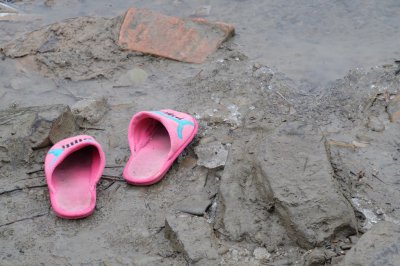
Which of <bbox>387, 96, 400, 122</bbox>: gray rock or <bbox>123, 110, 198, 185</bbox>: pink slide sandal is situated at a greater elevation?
<bbox>387, 96, 400, 122</bbox>: gray rock

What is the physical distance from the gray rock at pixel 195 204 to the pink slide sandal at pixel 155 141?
0.19 metres

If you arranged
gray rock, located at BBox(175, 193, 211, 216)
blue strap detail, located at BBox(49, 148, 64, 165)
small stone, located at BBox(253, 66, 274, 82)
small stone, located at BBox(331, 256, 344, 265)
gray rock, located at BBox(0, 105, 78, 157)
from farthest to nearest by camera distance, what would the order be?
small stone, located at BBox(253, 66, 274, 82) < gray rock, located at BBox(0, 105, 78, 157) < blue strap detail, located at BBox(49, 148, 64, 165) < gray rock, located at BBox(175, 193, 211, 216) < small stone, located at BBox(331, 256, 344, 265)

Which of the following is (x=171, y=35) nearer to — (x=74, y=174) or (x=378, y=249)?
(x=74, y=174)

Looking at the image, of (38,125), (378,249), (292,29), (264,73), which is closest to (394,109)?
(264,73)

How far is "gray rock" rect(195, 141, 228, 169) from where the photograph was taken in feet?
8.29

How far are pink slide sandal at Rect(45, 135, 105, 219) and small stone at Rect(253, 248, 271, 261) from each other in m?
0.71

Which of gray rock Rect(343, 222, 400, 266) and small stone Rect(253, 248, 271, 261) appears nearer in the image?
gray rock Rect(343, 222, 400, 266)

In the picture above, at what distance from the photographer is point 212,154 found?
2.57 metres

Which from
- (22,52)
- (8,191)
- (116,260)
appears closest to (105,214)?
(116,260)

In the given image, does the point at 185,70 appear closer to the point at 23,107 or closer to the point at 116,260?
the point at 23,107

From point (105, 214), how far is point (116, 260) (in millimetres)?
290

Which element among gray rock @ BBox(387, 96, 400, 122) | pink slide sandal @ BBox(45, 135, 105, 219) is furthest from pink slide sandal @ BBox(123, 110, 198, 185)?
gray rock @ BBox(387, 96, 400, 122)

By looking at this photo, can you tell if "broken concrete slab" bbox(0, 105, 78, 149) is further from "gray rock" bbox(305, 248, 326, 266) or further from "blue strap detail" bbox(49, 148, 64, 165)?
"gray rock" bbox(305, 248, 326, 266)

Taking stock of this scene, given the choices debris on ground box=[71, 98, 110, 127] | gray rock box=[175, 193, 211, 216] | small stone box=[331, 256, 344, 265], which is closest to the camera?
small stone box=[331, 256, 344, 265]
